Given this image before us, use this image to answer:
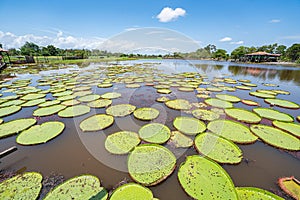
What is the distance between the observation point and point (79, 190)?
179cm

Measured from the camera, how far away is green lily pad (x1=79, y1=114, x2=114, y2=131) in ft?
10.8

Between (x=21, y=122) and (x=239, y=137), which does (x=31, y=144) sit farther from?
(x=239, y=137)

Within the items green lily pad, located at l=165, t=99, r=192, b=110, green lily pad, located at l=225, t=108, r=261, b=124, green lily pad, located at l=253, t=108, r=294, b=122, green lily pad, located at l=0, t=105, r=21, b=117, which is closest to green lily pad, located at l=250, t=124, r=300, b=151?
green lily pad, located at l=225, t=108, r=261, b=124

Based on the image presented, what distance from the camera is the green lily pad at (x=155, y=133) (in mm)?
2867

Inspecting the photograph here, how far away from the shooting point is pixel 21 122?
3.48 metres

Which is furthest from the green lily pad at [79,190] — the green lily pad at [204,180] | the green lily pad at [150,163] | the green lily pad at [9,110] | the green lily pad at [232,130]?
the green lily pad at [9,110]

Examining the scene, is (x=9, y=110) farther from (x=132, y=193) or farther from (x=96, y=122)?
(x=132, y=193)

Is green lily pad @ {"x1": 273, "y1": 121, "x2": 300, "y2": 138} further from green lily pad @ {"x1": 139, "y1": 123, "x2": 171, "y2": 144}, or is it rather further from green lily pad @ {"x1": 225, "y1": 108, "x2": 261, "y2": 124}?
green lily pad @ {"x1": 139, "y1": 123, "x2": 171, "y2": 144}

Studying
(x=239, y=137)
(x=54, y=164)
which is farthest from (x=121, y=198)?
(x=239, y=137)

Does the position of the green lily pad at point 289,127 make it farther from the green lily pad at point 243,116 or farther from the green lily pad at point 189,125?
the green lily pad at point 189,125

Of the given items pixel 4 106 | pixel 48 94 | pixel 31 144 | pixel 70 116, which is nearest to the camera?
pixel 31 144

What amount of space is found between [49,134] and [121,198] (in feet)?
7.91

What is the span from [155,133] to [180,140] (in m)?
0.59

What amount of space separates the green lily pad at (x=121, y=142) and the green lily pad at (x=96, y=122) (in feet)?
1.84
